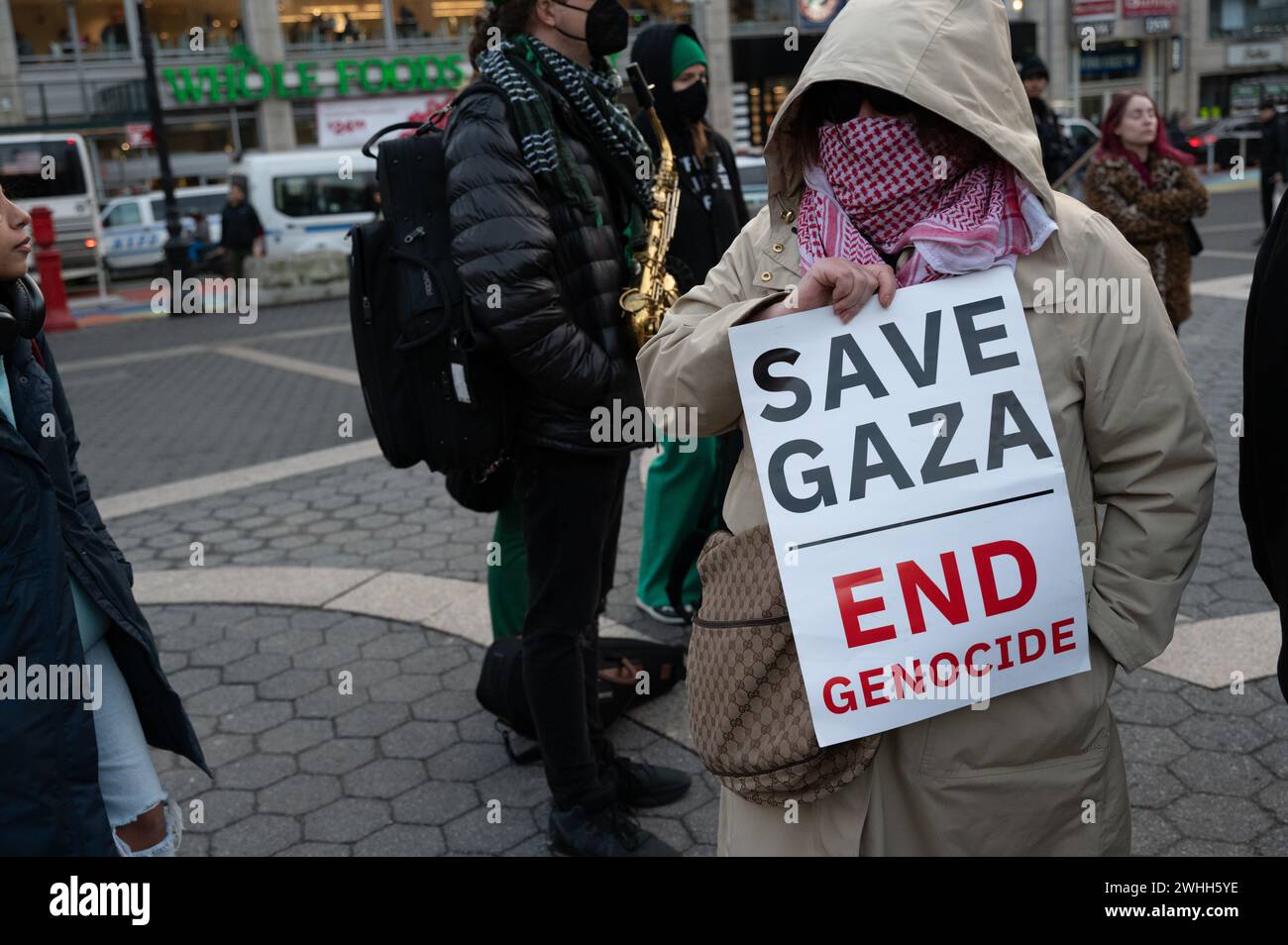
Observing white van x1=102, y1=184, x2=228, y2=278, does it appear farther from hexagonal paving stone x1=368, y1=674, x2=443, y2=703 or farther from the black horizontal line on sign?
the black horizontal line on sign

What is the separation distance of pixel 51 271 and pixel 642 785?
49.5 ft

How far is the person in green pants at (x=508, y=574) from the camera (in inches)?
144

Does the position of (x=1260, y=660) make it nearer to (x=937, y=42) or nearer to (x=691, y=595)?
(x=691, y=595)

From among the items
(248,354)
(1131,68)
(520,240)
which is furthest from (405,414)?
(1131,68)

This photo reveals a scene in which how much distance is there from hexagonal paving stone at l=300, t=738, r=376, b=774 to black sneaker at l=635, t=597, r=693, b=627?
50.2 inches

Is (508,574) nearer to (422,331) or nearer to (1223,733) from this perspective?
(422,331)

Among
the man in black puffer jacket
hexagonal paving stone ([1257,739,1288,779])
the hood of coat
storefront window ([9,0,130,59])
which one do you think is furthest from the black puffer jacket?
storefront window ([9,0,130,59])

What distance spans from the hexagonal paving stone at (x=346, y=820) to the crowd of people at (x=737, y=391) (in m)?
0.66

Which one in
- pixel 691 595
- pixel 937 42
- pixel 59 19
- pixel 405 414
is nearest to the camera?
pixel 937 42

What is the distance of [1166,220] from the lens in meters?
6.27

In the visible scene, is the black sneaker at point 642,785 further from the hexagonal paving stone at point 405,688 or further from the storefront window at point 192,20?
the storefront window at point 192,20

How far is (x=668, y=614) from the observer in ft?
15.5

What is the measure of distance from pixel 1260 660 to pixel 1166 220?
10.1ft

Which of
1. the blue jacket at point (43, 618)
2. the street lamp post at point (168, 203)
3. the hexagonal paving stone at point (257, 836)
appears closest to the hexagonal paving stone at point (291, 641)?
the hexagonal paving stone at point (257, 836)
